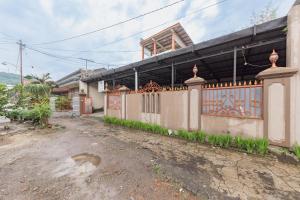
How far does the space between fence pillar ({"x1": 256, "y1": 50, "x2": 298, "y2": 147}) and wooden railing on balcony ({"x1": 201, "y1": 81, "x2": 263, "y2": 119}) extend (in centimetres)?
19

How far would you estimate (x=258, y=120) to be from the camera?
3.91 meters

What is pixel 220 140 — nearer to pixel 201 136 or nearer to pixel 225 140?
pixel 225 140

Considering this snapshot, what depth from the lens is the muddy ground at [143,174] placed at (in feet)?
7.57

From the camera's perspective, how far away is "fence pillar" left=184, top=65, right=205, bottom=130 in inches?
199

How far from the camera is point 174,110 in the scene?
5.83 m

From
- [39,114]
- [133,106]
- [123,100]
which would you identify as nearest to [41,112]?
[39,114]

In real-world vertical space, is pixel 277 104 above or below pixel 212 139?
above

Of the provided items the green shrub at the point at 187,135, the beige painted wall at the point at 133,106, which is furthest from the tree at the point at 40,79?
the green shrub at the point at 187,135

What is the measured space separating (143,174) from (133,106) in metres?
4.89

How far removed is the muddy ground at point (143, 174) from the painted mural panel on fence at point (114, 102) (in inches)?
162

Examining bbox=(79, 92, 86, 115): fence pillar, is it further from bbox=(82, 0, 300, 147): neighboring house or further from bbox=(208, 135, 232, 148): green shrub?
bbox=(208, 135, 232, 148): green shrub

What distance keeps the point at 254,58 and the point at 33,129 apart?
10.9 meters

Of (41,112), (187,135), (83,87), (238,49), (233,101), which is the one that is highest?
(238,49)

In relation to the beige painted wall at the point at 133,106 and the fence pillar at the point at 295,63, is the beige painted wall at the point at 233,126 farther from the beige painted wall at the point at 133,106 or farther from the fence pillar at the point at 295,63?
the beige painted wall at the point at 133,106
